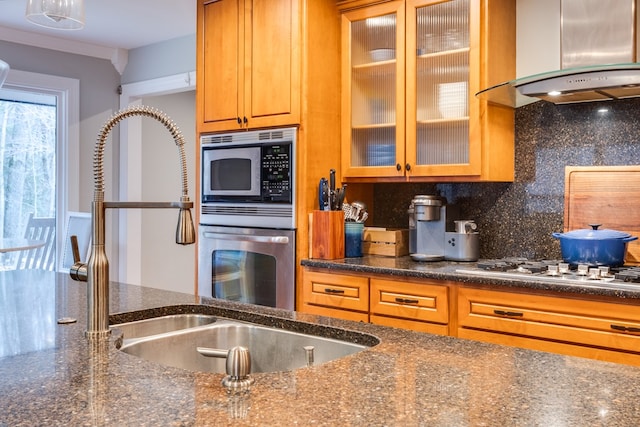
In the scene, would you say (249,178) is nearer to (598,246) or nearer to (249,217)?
(249,217)

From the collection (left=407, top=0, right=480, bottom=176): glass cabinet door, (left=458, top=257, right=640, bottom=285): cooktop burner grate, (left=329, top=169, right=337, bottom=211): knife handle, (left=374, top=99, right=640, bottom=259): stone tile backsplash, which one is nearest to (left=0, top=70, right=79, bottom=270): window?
(left=329, top=169, right=337, bottom=211): knife handle

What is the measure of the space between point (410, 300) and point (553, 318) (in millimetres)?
635

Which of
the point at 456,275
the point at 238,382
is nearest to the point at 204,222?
the point at 456,275

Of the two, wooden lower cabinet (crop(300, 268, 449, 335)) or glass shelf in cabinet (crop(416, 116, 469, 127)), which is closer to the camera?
wooden lower cabinet (crop(300, 268, 449, 335))

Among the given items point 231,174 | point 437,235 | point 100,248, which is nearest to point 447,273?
point 437,235

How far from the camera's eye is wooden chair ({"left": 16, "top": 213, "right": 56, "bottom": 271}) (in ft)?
17.9

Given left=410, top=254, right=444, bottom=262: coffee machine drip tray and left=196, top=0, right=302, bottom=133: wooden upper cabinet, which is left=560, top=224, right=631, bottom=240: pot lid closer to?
left=410, top=254, right=444, bottom=262: coffee machine drip tray

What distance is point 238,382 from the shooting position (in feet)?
3.35

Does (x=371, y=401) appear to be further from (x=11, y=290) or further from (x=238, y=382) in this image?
(x=11, y=290)

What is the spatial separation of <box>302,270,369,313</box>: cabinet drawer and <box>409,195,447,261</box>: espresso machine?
0.37 metres

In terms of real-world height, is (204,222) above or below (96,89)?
below

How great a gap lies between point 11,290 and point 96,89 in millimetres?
3655

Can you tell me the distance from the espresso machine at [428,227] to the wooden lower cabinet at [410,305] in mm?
344

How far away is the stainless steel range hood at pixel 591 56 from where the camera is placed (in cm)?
250
